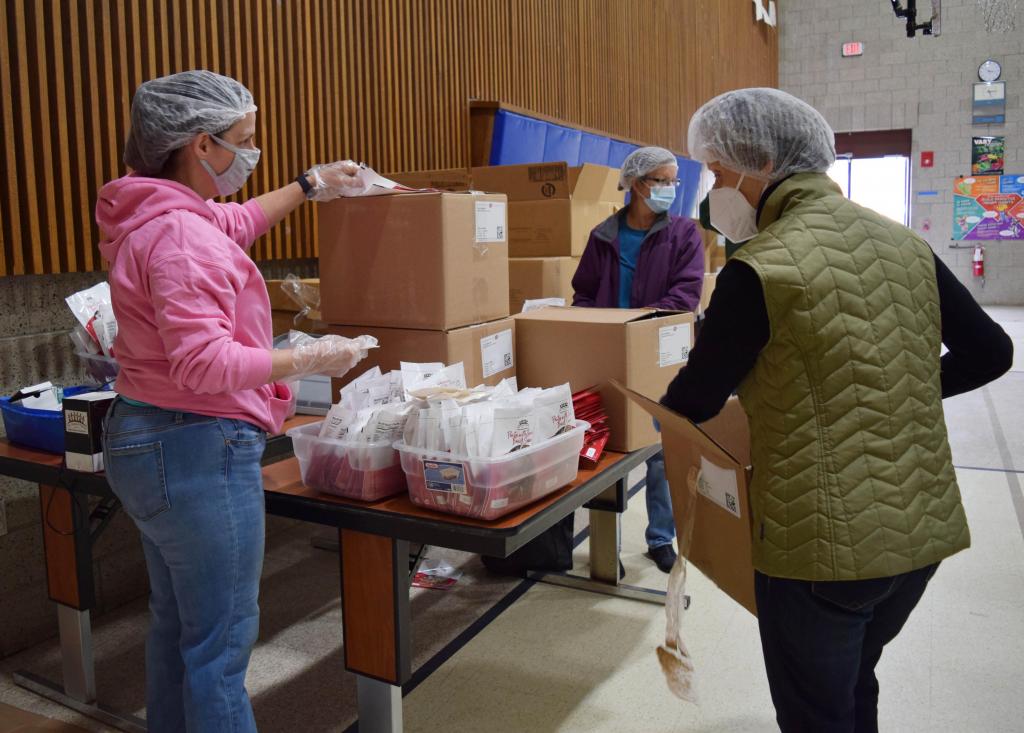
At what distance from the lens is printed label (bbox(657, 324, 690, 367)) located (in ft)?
7.73

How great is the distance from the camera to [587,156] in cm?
650

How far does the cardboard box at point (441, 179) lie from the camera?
294 centimetres

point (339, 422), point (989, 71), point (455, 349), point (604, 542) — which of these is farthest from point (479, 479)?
point (989, 71)

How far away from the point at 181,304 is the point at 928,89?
12793 millimetres

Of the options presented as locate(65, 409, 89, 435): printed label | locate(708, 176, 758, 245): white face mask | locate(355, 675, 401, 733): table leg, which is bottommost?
locate(355, 675, 401, 733): table leg

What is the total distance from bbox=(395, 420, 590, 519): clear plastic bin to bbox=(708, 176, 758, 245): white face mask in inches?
21.1

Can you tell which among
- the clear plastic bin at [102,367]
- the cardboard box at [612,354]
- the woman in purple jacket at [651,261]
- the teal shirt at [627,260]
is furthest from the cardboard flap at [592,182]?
the clear plastic bin at [102,367]

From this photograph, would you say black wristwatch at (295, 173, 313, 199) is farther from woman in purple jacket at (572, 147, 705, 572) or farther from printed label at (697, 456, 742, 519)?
woman in purple jacket at (572, 147, 705, 572)

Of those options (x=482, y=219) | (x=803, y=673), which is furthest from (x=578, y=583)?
(x=803, y=673)

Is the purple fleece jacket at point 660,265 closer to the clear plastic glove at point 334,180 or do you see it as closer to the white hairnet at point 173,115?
the clear plastic glove at point 334,180

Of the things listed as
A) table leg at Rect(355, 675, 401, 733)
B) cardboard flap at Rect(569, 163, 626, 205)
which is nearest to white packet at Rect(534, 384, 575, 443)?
table leg at Rect(355, 675, 401, 733)

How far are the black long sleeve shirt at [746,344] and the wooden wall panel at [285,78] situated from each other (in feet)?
7.10

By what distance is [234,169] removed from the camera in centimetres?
169

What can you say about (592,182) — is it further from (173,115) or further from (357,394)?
(173,115)
